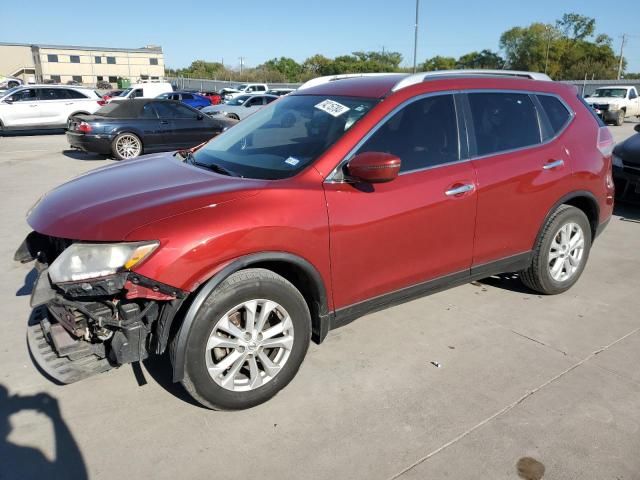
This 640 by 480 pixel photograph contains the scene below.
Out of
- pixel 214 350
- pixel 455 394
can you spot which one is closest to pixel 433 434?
pixel 455 394

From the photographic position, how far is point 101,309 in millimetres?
2529

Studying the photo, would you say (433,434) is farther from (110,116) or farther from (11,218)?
(110,116)

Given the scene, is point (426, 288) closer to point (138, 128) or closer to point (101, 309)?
point (101, 309)

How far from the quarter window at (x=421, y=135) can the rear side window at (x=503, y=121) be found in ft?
0.78

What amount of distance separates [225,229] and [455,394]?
5.52 feet

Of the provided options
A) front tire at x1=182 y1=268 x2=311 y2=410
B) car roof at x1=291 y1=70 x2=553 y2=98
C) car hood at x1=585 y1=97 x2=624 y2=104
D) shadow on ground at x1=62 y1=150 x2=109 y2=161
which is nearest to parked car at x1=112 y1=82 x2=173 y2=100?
shadow on ground at x1=62 y1=150 x2=109 y2=161

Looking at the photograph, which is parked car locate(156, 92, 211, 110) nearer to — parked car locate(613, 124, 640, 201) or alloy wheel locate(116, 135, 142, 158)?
alloy wheel locate(116, 135, 142, 158)

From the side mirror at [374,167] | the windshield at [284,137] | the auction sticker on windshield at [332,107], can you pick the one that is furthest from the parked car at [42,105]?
the side mirror at [374,167]

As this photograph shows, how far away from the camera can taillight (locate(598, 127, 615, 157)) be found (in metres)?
4.39

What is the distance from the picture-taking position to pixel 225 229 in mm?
2570

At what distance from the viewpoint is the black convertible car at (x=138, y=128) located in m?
11.6

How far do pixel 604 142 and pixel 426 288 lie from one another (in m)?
2.33

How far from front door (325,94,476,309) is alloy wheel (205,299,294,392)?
0.43 metres

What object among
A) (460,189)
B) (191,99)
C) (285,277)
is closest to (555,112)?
(460,189)
